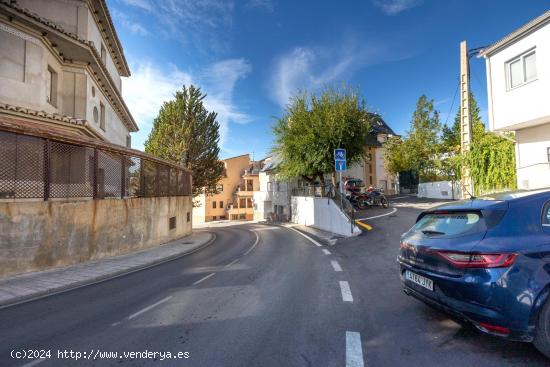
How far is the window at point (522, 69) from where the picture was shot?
13.1m

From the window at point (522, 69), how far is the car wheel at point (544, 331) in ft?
47.9

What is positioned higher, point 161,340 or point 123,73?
point 123,73

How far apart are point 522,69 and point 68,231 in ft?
65.5

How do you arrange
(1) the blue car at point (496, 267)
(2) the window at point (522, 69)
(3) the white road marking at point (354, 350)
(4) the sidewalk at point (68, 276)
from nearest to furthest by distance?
(1) the blue car at point (496, 267), (3) the white road marking at point (354, 350), (4) the sidewalk at point (68, 276), (2) the window at point (522, 69)

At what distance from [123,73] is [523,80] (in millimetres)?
27420

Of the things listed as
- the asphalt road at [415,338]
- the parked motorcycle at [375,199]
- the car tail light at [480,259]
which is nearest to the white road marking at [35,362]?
the asphalt road at [415,338]

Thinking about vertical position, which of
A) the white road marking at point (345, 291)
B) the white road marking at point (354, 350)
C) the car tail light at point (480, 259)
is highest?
the car tail light at point (480, 259)

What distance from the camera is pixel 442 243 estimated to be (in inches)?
137

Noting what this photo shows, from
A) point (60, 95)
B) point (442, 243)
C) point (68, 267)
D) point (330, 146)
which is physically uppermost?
point (60, 95)

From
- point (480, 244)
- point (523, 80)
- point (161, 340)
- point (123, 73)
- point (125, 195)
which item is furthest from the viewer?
point (123, 73)

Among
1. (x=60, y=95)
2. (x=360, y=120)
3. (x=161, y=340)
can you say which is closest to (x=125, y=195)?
(x=60, y=95)

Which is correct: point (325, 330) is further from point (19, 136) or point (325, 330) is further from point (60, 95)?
point (60, 95)

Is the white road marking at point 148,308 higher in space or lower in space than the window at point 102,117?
lower

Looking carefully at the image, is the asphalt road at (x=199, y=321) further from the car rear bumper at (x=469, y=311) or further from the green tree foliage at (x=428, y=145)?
the green tree foliage at (x=428, y=145)
